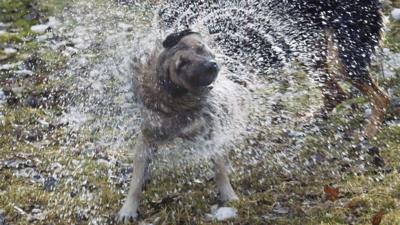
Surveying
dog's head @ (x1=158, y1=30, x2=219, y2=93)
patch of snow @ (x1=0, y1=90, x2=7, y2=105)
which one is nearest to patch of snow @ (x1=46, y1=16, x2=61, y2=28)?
patch of snow @ (x1=0, y1=90, x2=7, y2=105)

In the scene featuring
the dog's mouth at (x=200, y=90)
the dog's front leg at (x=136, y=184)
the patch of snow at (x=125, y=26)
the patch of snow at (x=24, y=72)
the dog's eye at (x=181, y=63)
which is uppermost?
the dog's eye at (x=181, y=63)

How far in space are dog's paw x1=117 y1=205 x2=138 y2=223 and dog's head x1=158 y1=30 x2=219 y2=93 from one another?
2.63 feet

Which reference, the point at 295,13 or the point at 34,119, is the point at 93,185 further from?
the point at 295,13

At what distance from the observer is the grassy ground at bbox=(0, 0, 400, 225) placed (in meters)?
3.53

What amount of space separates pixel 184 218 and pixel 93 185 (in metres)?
0.88

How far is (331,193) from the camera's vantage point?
3.65m

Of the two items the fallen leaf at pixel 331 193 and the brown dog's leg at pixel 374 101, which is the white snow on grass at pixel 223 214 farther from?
the brown dog's leg at pixel 374 101

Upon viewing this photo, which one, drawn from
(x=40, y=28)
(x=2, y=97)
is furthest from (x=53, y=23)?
(x=2, y=97)

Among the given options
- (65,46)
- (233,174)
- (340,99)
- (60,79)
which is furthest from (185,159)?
(65,46)

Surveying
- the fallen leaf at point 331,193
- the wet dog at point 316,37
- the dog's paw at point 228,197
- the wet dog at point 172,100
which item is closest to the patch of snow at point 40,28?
the wet dog at point 316,37

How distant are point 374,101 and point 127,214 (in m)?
2.46

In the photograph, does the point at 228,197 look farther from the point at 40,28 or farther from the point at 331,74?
the point at 40,28

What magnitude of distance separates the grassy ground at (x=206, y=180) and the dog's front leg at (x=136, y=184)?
0.07m

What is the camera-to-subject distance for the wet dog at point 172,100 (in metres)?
3.56
